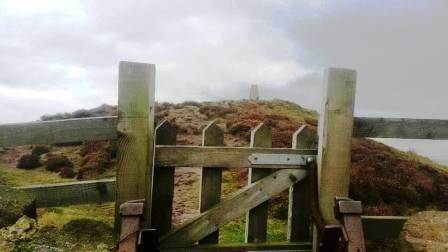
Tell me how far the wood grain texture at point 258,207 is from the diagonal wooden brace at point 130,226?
1.45 m

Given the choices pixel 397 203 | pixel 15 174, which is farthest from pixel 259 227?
pixel 15 174

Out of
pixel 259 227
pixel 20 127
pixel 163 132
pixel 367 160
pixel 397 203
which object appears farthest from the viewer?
pixel 367 160

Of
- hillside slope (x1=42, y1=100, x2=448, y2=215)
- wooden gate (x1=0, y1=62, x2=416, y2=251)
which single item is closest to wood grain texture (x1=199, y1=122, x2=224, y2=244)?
wooden gate (x1=0, y1=62, x2=416, y2=251)

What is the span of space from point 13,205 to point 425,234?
4050 millimetres

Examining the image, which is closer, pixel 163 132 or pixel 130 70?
pixel 130 70

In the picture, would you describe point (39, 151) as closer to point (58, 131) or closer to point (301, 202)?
point (58, 131)

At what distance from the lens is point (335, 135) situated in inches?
151

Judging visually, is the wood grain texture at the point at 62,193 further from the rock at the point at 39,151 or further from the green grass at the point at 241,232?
the rock at the point at 39,151

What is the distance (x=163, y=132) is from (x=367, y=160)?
7.76 m

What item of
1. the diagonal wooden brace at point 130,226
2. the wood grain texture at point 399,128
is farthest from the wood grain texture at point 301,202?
the diagonal wooden brace at point 130,226

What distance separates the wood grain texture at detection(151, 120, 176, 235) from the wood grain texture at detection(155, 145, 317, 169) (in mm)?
105

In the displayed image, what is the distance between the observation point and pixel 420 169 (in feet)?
35.9

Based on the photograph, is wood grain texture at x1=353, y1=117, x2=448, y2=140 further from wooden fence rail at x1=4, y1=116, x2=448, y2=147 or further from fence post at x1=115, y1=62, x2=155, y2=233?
wooden fence rail at x1=4, y1=116, x2=448, y2=147

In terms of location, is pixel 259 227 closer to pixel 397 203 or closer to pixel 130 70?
pixel 130 70
